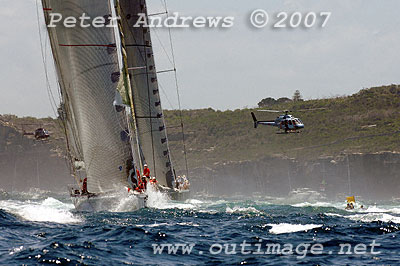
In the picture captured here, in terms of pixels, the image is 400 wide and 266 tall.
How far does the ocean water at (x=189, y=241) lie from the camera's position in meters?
17.3

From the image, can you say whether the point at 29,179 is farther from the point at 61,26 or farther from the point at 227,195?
the point at 61,26

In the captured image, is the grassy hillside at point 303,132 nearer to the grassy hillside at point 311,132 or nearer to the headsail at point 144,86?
the grassy hillside at point 311,132

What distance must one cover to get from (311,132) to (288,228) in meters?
81.7

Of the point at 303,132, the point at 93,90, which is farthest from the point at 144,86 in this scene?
the point at 303,132

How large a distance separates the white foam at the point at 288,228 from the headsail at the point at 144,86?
22640 mm

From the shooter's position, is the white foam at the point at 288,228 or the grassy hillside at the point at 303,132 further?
the grassy hillside at the point at 303,132

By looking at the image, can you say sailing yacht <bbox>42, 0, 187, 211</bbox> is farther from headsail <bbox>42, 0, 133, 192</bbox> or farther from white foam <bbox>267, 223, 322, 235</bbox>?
white foam <bbox>267, 223, 322, 235</bbox>

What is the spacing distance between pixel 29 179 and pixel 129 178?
259ft

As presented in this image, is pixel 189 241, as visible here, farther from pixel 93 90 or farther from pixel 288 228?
pixel 93 90

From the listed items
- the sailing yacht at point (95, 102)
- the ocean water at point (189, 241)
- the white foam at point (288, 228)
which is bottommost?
the white foam at point (288, 228)

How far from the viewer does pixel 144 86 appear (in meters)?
48.7

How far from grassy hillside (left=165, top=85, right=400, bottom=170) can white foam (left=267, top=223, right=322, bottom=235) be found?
61.7 metres

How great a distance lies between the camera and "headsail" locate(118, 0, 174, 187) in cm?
4809

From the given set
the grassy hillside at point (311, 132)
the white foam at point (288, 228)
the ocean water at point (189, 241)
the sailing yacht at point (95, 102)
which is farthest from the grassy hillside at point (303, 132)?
the ocean water at point (189, 241)
